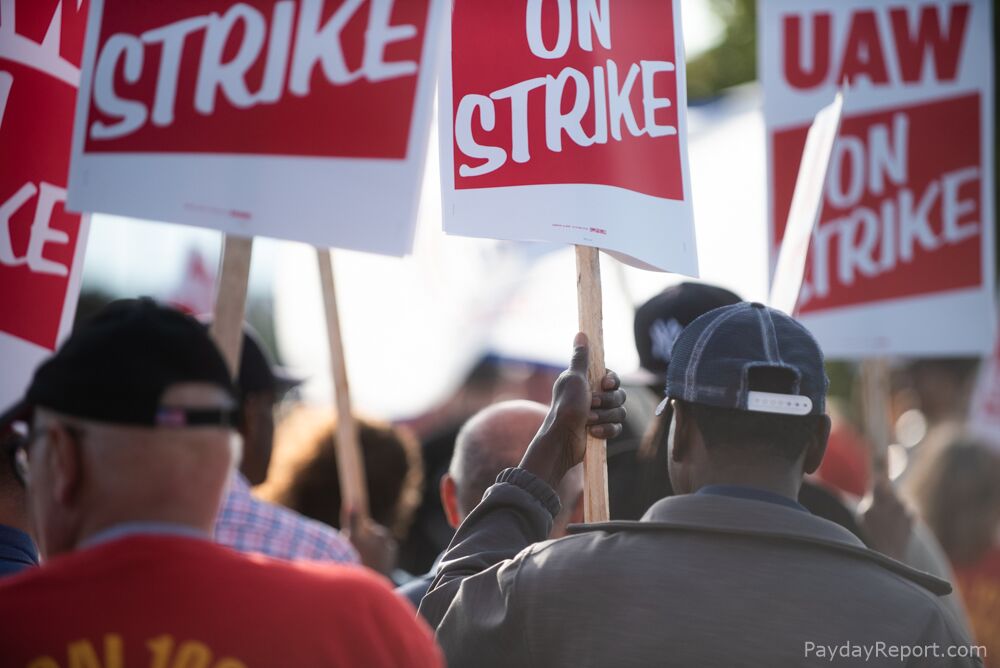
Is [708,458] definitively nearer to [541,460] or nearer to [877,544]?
[541,460]

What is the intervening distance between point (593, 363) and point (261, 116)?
0.96 meters

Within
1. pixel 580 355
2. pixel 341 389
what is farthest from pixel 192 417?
pixel 341 389

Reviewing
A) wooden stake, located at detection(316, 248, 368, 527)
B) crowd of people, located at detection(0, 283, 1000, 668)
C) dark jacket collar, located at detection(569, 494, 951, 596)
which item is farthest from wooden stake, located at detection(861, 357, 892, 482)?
dark jacket collar, located at detection(569, 494, 951, 596)

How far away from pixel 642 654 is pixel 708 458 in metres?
0.38

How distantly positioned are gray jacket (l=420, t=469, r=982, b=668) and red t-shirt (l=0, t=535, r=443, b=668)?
1.44ft

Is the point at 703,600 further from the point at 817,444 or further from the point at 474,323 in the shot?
the point at 474,323

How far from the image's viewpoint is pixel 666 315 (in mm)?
3469

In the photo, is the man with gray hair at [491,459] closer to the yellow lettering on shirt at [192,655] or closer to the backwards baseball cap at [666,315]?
the backwards baseball cap at [666,315]

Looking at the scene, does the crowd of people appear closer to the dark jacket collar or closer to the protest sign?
the dark jacket collar

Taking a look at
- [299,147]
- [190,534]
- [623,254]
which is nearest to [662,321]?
[623,254]

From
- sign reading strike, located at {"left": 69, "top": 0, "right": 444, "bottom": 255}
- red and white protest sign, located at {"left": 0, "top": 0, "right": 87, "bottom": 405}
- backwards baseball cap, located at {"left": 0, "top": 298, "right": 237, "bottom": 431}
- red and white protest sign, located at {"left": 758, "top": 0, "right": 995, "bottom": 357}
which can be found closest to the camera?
backwards baseball cap, located at {"left": 0, "top": 298, "right": 237, "bottom": 431}

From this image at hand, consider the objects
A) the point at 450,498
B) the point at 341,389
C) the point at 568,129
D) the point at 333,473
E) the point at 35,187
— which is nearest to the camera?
the point at 568,129

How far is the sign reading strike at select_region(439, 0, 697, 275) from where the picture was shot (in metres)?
2.51

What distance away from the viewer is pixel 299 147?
2.81 m
